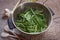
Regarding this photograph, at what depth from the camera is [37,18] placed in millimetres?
864

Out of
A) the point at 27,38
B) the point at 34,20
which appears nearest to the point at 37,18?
the point at 34,20

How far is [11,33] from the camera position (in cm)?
86

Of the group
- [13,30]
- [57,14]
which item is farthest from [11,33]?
[57,14]

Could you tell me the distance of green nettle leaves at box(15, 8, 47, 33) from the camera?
829mm

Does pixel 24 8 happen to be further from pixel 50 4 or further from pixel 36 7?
pixel 50 4

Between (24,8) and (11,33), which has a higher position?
(24,8)

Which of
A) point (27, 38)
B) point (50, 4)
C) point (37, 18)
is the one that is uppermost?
point (50, 4)

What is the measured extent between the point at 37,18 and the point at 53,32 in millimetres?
132

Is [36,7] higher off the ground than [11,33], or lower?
higher

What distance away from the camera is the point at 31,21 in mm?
846

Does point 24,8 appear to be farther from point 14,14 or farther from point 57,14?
point 57,14

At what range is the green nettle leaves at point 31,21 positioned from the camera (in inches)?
32.6

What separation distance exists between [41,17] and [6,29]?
0.70ft

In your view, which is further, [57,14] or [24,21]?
[57,14]
